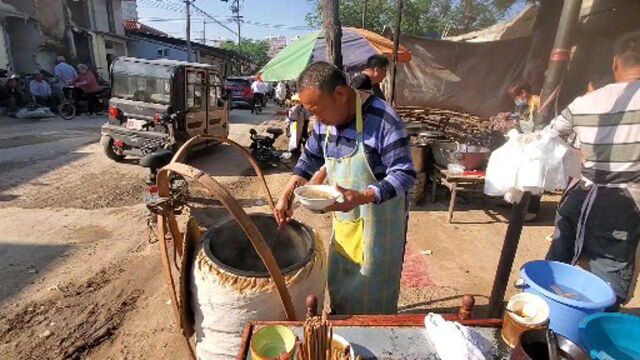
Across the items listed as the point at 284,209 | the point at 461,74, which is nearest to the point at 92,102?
the point at 461,74

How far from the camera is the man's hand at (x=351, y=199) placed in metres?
1.77

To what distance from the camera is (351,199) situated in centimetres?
179

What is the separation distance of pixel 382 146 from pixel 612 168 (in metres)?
1.64

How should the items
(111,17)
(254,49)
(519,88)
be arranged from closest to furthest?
1. (519,88)
2. (111,17)
3. (254,49)

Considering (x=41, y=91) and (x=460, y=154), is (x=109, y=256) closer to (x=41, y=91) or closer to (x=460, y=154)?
(x=460, y=154)

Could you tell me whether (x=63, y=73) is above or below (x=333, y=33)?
below

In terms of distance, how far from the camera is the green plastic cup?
1371 millimetres

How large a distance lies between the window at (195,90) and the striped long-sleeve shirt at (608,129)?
689 cm

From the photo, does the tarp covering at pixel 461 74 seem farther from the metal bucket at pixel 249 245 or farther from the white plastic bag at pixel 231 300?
the white plastic bag at pixel 231 300

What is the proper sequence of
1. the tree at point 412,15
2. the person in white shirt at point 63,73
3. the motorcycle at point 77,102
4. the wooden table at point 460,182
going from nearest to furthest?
the wooden table at point 460,182, the motorcycle at point 77,102, the person in white shirt at point 63,73, the tree at point 412,15

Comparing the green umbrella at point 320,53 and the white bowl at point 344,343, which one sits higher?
the green umbrella at point 320,53

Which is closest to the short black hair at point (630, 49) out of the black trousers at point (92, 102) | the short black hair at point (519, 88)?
the short black hair at point (519, 88)

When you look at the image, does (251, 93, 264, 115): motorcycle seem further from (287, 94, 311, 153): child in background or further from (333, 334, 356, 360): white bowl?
(333, 334, 356, 360): white bowl

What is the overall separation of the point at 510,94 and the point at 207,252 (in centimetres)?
862
